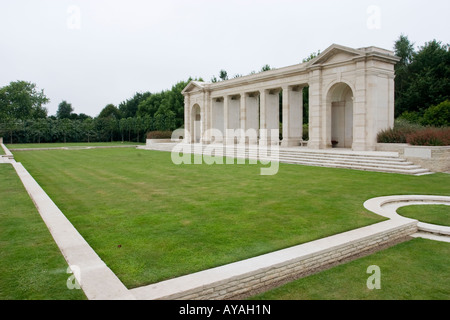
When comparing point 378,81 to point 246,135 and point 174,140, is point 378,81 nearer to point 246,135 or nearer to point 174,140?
point 246,135

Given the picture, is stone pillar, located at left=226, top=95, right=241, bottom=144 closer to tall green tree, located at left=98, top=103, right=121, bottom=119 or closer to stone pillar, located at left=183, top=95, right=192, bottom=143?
stone pillar, located at left=183, top=95, right=192, bottom=143

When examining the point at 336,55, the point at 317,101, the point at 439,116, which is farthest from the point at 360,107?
the point at 439,116

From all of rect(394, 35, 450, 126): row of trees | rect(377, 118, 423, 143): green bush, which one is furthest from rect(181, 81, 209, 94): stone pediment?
rect(394, 35, 450, 126): row of trees

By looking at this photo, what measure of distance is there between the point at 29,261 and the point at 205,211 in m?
4.03

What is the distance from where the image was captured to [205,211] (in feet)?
27.6

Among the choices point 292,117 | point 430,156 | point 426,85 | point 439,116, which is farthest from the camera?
point 426,85

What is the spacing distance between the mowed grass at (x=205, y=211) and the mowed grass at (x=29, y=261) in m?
0.68

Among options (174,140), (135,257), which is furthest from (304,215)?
(174,140)

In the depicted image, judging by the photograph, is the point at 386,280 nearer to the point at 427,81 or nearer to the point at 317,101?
the point at 317,101

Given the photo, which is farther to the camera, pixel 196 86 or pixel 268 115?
pixel 196 86

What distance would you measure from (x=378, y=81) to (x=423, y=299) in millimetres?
18898

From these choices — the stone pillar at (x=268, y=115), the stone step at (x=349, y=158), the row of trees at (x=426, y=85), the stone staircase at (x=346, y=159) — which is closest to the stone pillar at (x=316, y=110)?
the stone staircase at (x=346, y=159)

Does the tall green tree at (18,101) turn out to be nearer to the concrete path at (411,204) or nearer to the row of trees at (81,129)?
the row of trees at (81,129)

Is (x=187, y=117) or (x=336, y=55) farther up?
(x=336, y=55)
